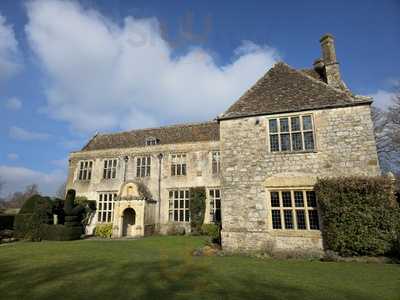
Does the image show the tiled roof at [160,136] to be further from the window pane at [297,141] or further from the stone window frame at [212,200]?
the window pane at [297,141]

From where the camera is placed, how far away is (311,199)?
1202 cm

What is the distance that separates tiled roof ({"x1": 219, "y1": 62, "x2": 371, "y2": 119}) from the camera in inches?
492

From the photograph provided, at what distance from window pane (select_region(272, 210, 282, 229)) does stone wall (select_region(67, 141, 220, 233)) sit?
1084 cm

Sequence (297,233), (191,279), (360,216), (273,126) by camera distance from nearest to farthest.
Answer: (191,279)
(360,216)
(297,233)
(273,126)

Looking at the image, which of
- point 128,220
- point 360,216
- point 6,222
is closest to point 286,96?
point 360,216

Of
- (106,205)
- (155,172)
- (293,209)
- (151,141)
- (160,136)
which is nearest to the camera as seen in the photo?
(293,209)

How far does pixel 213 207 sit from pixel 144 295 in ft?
56.6

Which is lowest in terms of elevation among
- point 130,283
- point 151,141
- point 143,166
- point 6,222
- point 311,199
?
point 130,283

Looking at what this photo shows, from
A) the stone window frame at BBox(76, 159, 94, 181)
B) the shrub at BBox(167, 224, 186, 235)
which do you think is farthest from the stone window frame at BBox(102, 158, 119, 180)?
the shrub at BBox(167, 224, 186, 235)

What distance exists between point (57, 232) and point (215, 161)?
1436 cm

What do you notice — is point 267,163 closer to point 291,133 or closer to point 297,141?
point 297,141

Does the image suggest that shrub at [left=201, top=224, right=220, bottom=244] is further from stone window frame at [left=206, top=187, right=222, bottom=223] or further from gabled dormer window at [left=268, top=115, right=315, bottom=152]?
gabled dormer window at [left=268, top=115, right=315, bottom=152]

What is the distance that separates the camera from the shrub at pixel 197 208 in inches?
881

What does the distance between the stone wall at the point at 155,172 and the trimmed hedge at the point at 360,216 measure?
1281 cm
